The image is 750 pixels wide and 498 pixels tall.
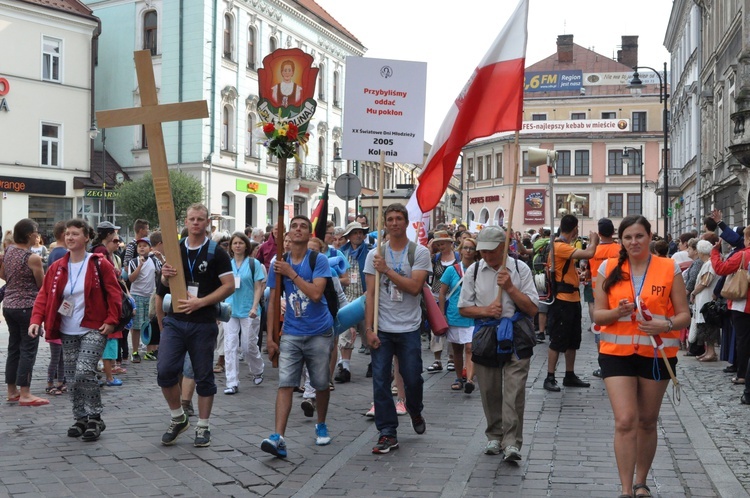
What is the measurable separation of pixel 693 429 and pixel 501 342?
249cm

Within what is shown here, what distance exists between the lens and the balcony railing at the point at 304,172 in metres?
47.5

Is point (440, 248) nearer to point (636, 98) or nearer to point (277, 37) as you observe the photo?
point (277, 37)

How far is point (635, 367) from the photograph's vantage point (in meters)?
5.75

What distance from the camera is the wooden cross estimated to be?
288 inches

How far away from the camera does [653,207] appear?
71500 millimetres

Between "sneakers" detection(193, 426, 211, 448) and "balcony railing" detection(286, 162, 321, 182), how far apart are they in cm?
3954

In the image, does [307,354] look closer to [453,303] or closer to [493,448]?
[493,448]

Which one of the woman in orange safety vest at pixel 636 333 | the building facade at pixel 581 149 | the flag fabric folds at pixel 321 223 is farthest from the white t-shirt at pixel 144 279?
the building facade at pixel 581 149

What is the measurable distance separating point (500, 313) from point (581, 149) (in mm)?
69509

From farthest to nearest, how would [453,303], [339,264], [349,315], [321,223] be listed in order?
[321,223] < [453,303] < [339,264] < [349,315]

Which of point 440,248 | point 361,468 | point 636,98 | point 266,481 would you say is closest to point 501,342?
point 361,468

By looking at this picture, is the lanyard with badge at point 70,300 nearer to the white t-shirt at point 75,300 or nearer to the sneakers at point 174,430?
the white t-shirt at point 75,300

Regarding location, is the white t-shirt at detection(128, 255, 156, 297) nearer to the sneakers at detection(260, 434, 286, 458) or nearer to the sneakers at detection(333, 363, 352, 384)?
the sneakers at detection(333, 363, 352, 384)

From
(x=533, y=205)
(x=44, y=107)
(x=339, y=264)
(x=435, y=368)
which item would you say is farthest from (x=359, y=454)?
(x=533, y=205)
